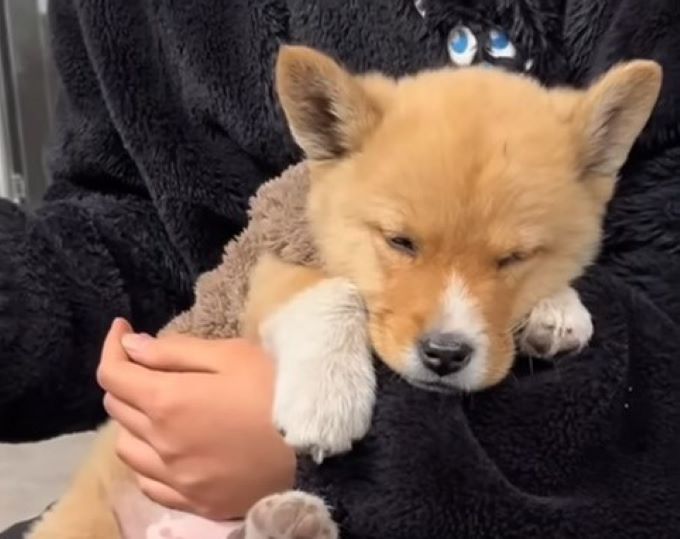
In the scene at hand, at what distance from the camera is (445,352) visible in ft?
3.39

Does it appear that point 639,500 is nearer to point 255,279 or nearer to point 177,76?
point 255,279

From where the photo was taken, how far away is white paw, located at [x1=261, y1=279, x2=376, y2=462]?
1.03 meters

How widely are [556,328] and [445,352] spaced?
0.12m

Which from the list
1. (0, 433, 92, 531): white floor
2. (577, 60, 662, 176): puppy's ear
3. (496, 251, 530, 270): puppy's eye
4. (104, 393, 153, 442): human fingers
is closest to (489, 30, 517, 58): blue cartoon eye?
(577, 60, 662, 176): puppy's ear

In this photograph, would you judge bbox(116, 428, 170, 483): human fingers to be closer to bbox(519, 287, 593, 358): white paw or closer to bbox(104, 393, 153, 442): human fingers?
bbox(104, 393, 153, 442): human fingers

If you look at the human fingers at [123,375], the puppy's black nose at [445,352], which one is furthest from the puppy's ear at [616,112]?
the human fingers at [123,375]

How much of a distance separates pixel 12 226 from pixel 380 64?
17.5 inches

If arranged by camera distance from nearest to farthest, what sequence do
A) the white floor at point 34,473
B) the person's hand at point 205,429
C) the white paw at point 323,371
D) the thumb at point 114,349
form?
the white paw at point 323,371
the person's hand at point 205,429
the thumb at point 114,349
the white floor at point 34,473

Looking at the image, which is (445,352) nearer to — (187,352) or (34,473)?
(187,352)

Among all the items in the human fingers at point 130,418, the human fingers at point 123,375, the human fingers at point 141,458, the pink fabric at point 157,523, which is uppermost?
the human fingers at point 123,375

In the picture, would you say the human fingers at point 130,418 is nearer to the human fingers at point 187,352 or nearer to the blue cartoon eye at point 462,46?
the human fingers at point 187,352

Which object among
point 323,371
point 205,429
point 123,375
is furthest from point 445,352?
point 123,375

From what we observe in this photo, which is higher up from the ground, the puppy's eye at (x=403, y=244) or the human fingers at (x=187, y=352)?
the puppy's eye at (x=403, y=244)

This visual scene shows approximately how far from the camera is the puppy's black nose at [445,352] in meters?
1.03
